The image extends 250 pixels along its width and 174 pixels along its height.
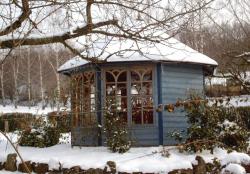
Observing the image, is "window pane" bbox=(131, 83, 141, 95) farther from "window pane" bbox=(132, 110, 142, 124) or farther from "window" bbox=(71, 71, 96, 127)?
"window" bbox=(71, 71, 96, 127)

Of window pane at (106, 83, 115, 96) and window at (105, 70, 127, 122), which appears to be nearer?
window at (105, 70, 127, 122)

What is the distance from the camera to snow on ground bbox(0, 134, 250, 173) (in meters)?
9.69

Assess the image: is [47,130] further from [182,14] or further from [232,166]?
[232,166]

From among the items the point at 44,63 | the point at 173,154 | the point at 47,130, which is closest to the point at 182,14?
the point at 173,154

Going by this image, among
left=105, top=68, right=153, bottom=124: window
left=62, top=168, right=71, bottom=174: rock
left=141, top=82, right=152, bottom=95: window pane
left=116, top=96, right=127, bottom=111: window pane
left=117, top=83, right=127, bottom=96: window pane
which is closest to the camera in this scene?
left=62, top=168, right=71, bottom=174: rock

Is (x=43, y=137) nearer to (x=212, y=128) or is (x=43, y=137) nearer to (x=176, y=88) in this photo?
(x=176, y=88)

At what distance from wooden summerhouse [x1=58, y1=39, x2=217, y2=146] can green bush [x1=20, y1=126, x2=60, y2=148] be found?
2.69ft

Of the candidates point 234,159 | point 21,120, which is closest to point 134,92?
point 21,120

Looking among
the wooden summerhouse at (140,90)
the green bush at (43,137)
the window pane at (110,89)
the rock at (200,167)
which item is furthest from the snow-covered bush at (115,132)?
the green bush at (43,137)

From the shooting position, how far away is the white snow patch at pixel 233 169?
8.41 ft

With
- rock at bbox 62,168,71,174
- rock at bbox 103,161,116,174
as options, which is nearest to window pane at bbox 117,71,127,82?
rock at bbox 62,168,71,174

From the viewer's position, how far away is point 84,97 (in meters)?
13.6

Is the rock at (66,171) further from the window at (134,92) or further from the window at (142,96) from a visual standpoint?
the window at (142,96)

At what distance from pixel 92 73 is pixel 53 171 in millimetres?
3591
